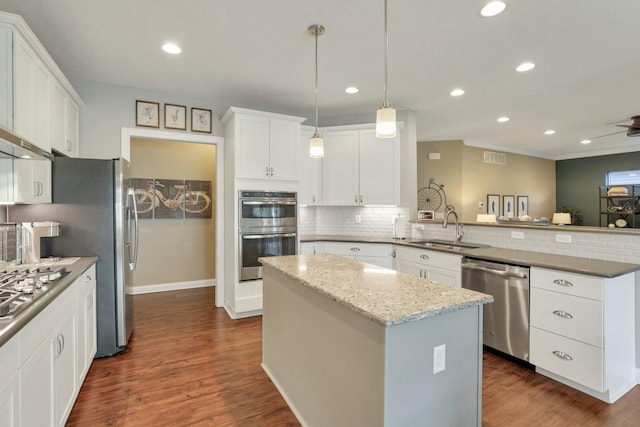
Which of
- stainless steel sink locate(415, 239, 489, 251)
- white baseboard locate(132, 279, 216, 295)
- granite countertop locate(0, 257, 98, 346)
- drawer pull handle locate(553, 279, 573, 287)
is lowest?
white baseboard locate(132, 279, 216, 295)

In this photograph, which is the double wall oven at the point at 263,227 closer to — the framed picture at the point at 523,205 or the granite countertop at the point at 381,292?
the granite countertop at the point at 381,292

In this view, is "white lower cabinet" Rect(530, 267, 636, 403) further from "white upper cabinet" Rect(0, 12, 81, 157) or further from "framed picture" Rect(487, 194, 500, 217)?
"framed picture" Rect(487, 194, 500, 217)

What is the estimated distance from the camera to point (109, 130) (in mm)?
3553

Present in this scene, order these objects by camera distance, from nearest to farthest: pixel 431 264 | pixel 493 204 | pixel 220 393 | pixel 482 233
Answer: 1. pixel 220 393
2. pixel 431 264
3. pixel 482 233
4. pixel 493 204

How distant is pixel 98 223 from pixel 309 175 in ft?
8.49

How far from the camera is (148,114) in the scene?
3.73 meters

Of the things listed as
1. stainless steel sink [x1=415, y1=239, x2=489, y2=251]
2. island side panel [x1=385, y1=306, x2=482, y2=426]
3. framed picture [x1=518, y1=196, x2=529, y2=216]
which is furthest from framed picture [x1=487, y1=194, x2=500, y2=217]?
island side panel [x1=385, y1=306, x2=482, y2=426]

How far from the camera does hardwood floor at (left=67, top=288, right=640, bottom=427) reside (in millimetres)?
2043

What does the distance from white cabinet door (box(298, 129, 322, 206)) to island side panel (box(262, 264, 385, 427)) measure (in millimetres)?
2134

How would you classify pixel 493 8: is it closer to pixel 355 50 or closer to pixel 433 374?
pixel 355 50

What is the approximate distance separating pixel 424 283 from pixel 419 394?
0.57m

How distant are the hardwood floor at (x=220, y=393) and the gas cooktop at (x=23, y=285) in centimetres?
92

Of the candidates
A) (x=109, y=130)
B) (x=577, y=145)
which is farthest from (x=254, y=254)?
(x=577, y=145)

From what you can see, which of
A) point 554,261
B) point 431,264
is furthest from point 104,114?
point 554,261
